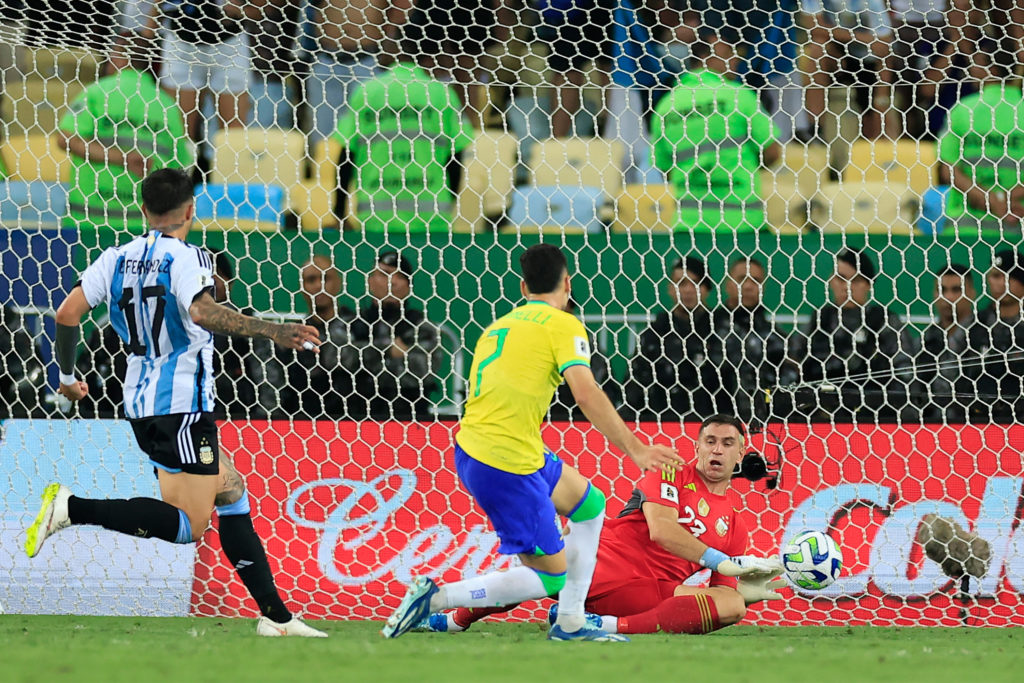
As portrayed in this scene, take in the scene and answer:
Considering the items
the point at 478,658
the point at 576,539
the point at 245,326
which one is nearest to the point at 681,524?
the point at 576,539

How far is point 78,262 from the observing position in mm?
5762

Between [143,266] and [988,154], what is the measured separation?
14.3 feet

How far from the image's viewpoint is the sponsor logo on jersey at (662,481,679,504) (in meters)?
5.15

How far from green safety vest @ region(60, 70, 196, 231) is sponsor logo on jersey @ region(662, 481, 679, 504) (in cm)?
267

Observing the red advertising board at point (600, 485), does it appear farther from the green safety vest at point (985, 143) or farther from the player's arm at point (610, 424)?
the player's arm at point (610, 424)

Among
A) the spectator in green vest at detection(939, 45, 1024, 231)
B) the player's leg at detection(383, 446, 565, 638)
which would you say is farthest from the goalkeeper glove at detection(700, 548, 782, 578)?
the spectator in green vest at detection(939, 45, 1024, 231)

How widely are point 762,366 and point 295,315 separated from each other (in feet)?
6.95

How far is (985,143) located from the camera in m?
6.63

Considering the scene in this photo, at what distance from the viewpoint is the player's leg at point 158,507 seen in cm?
418

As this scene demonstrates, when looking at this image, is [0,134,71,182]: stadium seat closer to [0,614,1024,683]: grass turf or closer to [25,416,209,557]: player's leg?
[25,416,209,557]: player's leg

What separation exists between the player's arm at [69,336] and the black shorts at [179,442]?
0.35 m

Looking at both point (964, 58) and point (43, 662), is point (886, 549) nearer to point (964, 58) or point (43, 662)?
point (964, 58)

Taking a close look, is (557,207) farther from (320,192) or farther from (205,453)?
(205,453)

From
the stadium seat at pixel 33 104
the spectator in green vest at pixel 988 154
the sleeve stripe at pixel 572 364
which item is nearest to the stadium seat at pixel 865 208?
the spectator in green vest at pixel 988 154
